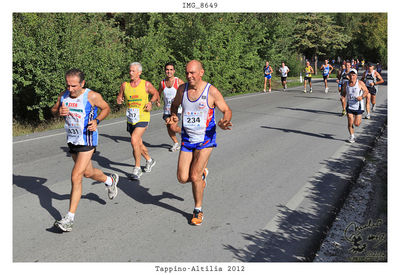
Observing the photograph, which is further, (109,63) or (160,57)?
(160,57)

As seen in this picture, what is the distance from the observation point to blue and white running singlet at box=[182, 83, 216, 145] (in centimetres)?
499

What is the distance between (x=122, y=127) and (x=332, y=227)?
8.30 m

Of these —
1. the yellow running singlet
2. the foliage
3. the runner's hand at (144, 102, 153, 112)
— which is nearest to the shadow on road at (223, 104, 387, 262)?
the runner's hand at (144, 102, 153, 112)

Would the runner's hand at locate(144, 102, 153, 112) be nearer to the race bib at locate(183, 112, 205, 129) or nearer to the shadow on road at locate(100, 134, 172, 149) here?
the race bib at locate(183, 112, 205, 129)

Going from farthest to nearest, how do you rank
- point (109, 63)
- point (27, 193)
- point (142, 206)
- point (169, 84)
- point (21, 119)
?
point (21, 119) → point (109, 63) → point (169, 84) → point (27, 193) → point (142, 206)

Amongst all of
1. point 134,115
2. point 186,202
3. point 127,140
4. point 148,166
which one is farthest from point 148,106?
point 127,140

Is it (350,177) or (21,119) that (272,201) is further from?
(21,119)

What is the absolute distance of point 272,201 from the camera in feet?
19.3

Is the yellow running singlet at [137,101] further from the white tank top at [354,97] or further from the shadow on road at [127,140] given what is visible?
the white tank top at [354,97]

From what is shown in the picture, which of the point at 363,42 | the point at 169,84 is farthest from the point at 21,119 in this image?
the point at 363,42

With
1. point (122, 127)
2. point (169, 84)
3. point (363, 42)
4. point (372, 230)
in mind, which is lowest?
point (372, 230)

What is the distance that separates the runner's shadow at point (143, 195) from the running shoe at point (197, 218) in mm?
165

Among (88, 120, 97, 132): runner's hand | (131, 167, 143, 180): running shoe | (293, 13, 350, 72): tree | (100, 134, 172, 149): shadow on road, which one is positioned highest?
(293, 13, 350, 72): tree

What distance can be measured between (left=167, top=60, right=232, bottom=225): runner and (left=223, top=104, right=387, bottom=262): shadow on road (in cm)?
93
